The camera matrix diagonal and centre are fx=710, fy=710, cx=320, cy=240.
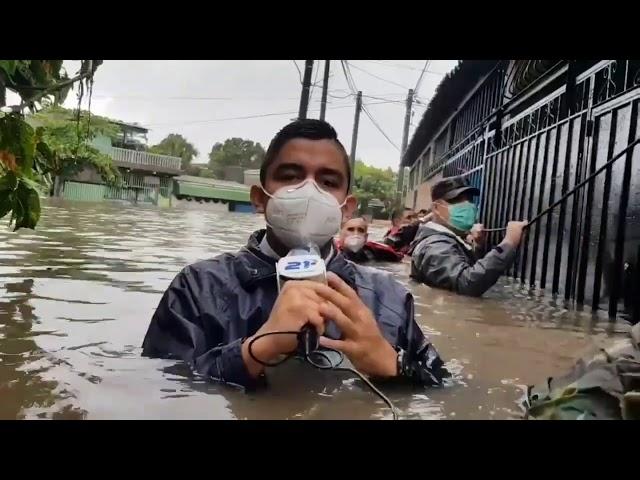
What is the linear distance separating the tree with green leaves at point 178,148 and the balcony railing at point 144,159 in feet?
0.23

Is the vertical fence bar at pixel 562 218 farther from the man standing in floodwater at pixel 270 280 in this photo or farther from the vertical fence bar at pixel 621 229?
the man standing in floodwater at pixel 270 280

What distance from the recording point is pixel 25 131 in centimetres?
206

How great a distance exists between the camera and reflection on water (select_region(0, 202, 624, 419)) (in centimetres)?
140

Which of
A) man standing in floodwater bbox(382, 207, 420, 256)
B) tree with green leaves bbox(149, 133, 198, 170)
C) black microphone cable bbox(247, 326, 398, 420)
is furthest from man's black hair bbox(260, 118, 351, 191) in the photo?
man standing in floodwater bbox(382, 207, 420, 256)

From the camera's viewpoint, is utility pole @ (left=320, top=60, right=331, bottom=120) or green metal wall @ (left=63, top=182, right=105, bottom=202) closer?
utility pole @ (left=320, top=60, right=331, bottom=120)

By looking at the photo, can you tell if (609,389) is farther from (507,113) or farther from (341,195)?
(507,113)

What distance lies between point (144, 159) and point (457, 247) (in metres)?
1.55

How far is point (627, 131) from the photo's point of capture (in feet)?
9.49

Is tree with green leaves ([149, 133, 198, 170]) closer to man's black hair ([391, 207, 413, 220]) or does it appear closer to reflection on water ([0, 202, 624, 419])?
reflection on water ([0, 202, 624, 419])

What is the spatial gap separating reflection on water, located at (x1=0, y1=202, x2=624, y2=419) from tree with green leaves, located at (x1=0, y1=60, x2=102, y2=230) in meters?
0.36

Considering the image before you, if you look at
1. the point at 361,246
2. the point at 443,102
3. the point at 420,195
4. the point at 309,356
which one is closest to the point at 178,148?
the point at 309,356

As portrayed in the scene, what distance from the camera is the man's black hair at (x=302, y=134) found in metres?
1.37

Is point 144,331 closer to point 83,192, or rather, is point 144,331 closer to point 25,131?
point 25,131

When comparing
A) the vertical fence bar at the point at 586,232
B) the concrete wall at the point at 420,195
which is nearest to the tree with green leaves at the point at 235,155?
the vertical fence bar at the point at 586,232
